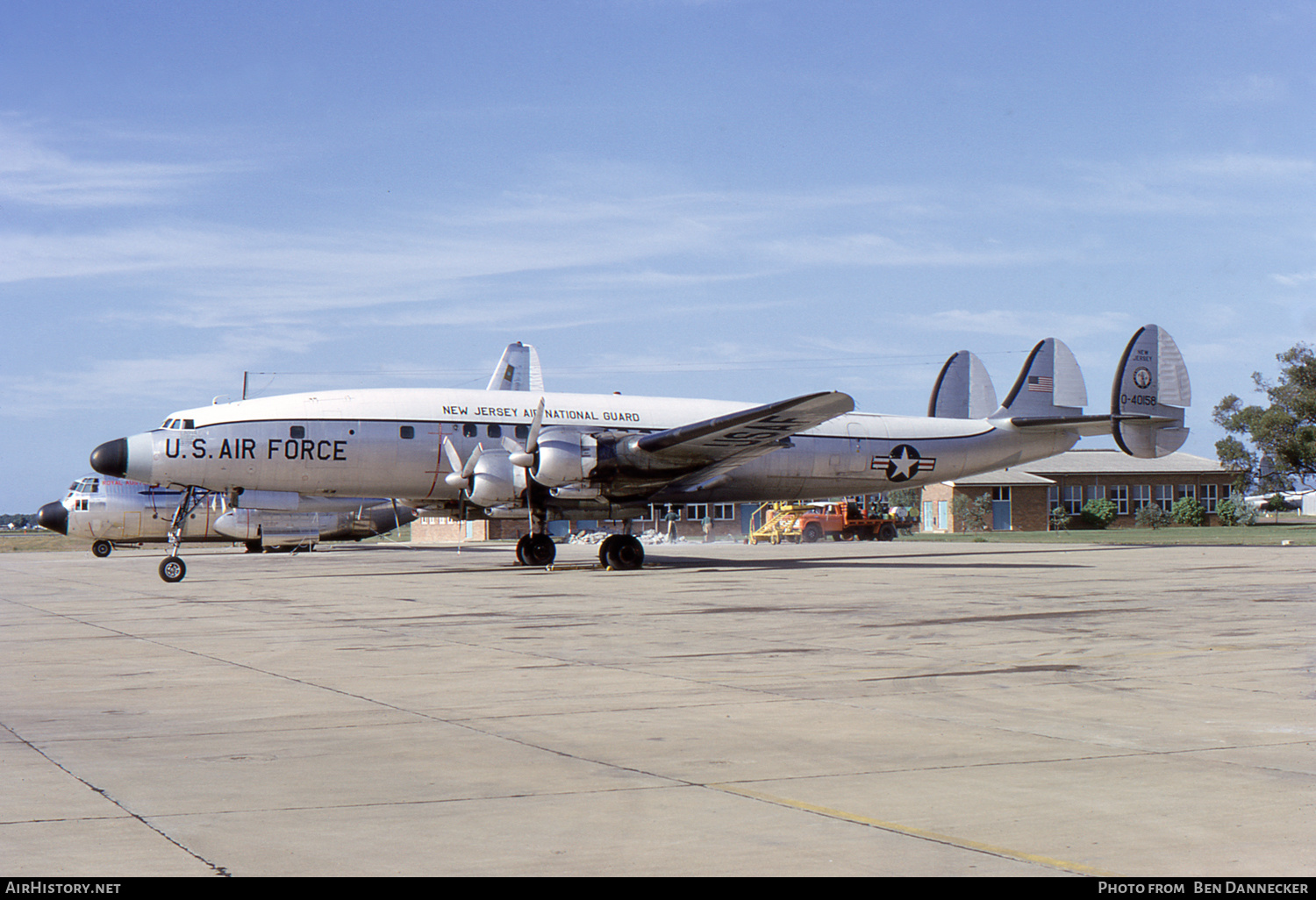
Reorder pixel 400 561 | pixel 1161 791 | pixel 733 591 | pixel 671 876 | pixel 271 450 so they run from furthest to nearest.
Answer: pixel 400 561 < pixel 271 450 < pixel 733 591 < pixel 1161 791 < pixel 671 876

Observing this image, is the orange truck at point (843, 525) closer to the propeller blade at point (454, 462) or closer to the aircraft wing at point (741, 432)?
the aircraft wing at point (741, 432)

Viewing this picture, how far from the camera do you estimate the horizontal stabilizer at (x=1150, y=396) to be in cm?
3500

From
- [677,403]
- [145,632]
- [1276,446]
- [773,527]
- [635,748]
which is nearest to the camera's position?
[635,748]

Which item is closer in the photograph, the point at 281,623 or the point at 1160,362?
the point at 281,623

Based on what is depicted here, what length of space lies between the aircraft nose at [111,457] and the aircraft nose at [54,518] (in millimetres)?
22303

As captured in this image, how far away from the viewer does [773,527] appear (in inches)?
2357

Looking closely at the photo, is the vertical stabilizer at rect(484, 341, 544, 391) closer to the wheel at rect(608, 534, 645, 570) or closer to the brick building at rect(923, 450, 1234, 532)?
the wheel at rect(608, 534, 645, 570)

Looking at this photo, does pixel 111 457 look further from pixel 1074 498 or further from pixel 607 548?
pixel 1074 498

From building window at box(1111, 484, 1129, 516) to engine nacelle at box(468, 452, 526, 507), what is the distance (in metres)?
59.1

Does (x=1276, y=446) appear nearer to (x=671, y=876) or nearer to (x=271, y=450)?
(x=271, y=450)

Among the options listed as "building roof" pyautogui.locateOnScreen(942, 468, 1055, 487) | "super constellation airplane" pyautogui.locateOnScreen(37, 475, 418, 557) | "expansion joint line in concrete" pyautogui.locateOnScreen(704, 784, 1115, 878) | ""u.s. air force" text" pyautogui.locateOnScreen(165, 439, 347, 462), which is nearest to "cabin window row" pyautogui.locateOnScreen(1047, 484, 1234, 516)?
"building roof" pyautogui.locateOnScreen(942, 468, 1055, 487)

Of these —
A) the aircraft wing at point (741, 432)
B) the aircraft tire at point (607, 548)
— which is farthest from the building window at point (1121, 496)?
the aircraft tire at point (607, 548)

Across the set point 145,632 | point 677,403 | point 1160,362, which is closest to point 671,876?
point 145,632

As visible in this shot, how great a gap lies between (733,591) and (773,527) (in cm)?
4033
